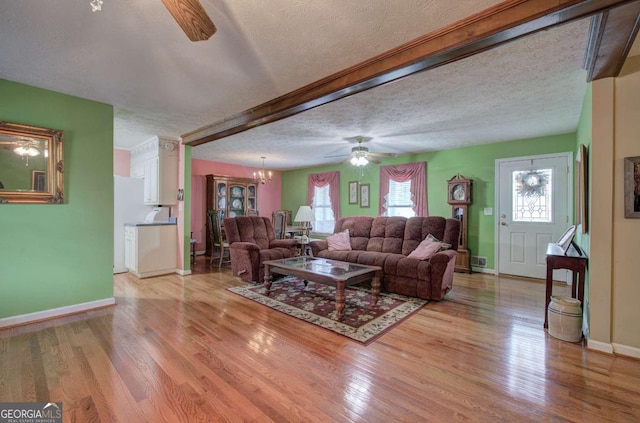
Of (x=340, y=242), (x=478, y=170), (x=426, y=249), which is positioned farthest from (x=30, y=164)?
(x=478, y=170)

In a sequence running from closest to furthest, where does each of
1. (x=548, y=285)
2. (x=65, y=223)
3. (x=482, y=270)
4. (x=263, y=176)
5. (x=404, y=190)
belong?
(x=548, y=285), (x=65, y=223), (x=482, y=270), (x=404, y=190), (x=263, y=176)

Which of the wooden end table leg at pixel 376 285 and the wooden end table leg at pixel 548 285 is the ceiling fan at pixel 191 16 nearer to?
the wooden end table leg at pixel 376 285

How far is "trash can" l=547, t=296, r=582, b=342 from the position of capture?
2.52 meters

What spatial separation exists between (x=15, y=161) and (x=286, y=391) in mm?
3463

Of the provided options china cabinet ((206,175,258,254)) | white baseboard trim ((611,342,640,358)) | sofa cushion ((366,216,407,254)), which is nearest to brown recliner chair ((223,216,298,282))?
sofa cushion ((366,216,407,254))

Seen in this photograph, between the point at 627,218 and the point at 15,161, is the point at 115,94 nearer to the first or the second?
the point at 15,161

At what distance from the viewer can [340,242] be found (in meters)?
4.82

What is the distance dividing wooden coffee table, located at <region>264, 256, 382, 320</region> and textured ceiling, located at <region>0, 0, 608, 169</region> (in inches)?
77.6

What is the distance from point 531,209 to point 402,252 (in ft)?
7.92

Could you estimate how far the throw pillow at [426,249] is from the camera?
3.78 meters

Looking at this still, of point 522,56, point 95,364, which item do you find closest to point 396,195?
point 522,56

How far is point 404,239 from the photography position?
14.7ft

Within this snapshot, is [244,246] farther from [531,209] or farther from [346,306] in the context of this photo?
[531,209]

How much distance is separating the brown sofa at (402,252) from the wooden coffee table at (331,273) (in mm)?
423
